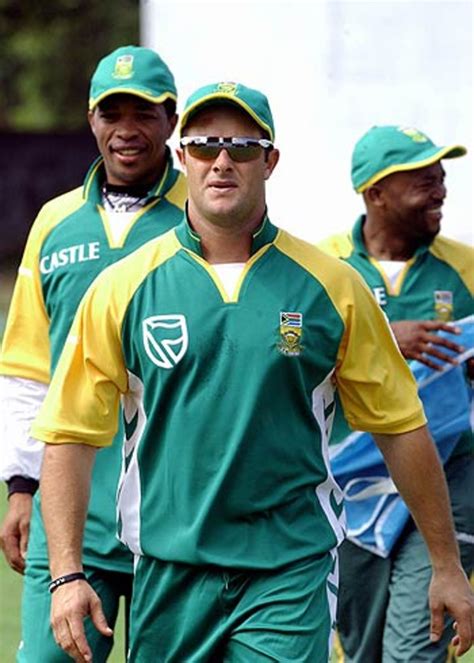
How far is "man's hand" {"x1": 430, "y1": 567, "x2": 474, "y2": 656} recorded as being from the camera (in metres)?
5.43

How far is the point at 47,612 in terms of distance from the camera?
241 inches

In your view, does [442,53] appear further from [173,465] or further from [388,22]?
[173,465]

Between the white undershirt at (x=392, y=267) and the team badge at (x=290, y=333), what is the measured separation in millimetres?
1983

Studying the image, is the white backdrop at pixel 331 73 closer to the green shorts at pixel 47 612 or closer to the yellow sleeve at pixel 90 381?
the green shorts at pixel 47 612

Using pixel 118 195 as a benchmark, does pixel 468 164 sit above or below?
below

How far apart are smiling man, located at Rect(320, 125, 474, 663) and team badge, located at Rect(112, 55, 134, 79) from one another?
1.14 m

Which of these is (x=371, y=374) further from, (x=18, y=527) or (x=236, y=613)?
(x=18, y=527)

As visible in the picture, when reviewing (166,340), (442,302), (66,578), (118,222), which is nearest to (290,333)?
(166,340)

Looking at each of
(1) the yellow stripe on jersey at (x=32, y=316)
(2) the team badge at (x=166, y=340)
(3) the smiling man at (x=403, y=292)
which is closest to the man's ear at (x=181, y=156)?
(2) the team badge at (x=166, y=340)

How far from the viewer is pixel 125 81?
21.7 feet

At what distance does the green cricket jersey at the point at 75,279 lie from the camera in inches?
248

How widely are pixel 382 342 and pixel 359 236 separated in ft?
6.55

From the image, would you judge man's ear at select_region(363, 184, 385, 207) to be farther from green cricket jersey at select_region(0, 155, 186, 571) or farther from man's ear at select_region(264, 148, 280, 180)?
man's ear at select_region(264, 148, 280, 180)

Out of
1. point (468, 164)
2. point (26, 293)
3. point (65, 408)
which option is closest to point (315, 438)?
point (65, 408)
